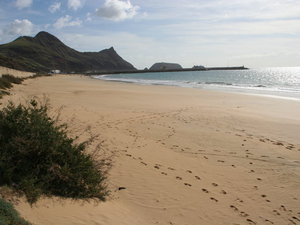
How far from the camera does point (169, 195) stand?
4.89 meters

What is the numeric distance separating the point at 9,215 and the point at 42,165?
118 cm

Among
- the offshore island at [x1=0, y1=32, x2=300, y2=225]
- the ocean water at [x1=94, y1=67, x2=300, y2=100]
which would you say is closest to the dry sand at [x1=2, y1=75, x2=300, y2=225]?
the offshore island at [x1=0, y1=32, x2=300, y2=225]

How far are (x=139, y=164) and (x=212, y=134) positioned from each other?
12.5 ft

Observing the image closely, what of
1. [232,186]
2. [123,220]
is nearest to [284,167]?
[232,186]

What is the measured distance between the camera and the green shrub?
9.80ft

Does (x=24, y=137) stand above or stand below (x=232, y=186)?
above

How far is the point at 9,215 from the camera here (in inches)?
122

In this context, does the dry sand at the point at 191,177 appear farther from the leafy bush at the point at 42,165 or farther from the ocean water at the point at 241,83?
the ocean water at the point at 241,83

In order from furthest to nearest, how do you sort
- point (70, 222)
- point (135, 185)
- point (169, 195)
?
point (135, 185) < point (169, 195) < point (70, 222)

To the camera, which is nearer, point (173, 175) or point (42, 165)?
point (42, 165)

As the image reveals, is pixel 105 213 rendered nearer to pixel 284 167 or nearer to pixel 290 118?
pixel 284 167

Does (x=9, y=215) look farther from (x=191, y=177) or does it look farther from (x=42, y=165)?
(x=191, y=177)

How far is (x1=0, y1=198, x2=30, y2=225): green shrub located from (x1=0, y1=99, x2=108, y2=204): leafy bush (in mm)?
472

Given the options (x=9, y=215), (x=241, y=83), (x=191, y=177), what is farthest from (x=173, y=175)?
(x=241, y=83)
